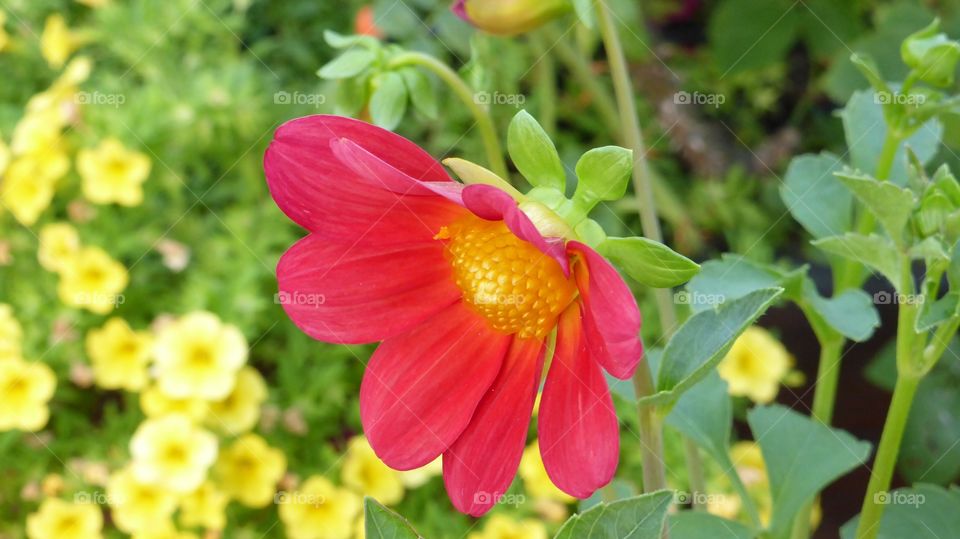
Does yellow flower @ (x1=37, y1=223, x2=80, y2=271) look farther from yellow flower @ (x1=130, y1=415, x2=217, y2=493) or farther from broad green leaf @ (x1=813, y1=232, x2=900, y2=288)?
broad green leaf @ (x1=813, y1=232, x2=900, y2=288)

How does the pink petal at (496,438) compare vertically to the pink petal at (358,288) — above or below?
below

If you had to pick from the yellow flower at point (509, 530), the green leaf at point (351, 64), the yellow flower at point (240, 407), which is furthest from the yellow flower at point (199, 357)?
the green leaf at point (351, 64)

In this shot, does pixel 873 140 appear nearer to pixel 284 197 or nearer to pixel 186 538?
pixel 284 197

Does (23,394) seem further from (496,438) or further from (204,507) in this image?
(496,438)

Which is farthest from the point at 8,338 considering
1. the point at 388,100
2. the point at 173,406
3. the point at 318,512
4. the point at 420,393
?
the point at 420,393

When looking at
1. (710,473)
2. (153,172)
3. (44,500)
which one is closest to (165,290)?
(153,172)
